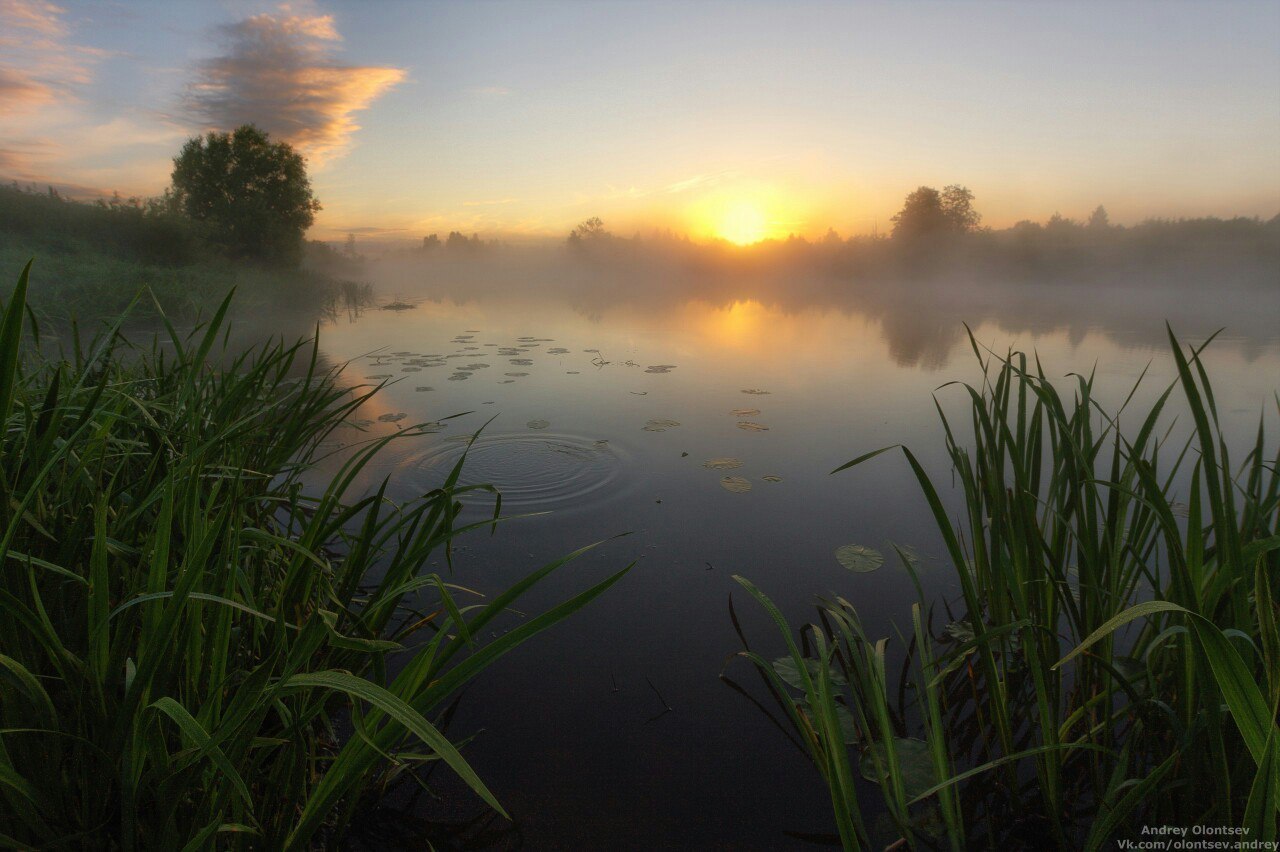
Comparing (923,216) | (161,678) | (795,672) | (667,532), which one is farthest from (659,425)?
(923,216)

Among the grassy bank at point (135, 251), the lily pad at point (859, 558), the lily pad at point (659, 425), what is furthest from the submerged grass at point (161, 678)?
the grassy bank at point (135, 251)

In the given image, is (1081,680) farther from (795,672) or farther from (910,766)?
(795,672)

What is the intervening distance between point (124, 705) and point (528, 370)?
17.9 ft

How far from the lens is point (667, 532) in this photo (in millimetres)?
2490

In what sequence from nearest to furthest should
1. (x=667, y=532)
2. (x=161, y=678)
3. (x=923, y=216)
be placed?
1. (x=161, y=678)
2. (x=667, y=532)
3. (x=923, y=216)

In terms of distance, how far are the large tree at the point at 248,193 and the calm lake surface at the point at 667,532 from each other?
571 inches

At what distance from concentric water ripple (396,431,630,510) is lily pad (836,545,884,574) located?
114 cm

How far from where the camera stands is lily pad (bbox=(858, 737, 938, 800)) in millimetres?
1205

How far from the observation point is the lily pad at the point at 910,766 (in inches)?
47.4

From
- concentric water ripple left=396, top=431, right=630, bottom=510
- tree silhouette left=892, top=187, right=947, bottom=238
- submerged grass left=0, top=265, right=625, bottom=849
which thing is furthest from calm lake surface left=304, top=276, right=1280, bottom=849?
tree silhouette left=892, top=187, right=947, bottom=238

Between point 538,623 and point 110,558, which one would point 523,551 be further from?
point 538,623

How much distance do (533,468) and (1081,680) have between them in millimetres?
2584

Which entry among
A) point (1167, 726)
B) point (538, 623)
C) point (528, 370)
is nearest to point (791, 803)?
point (1167, 726)

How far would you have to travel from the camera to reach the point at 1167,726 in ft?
3.47
